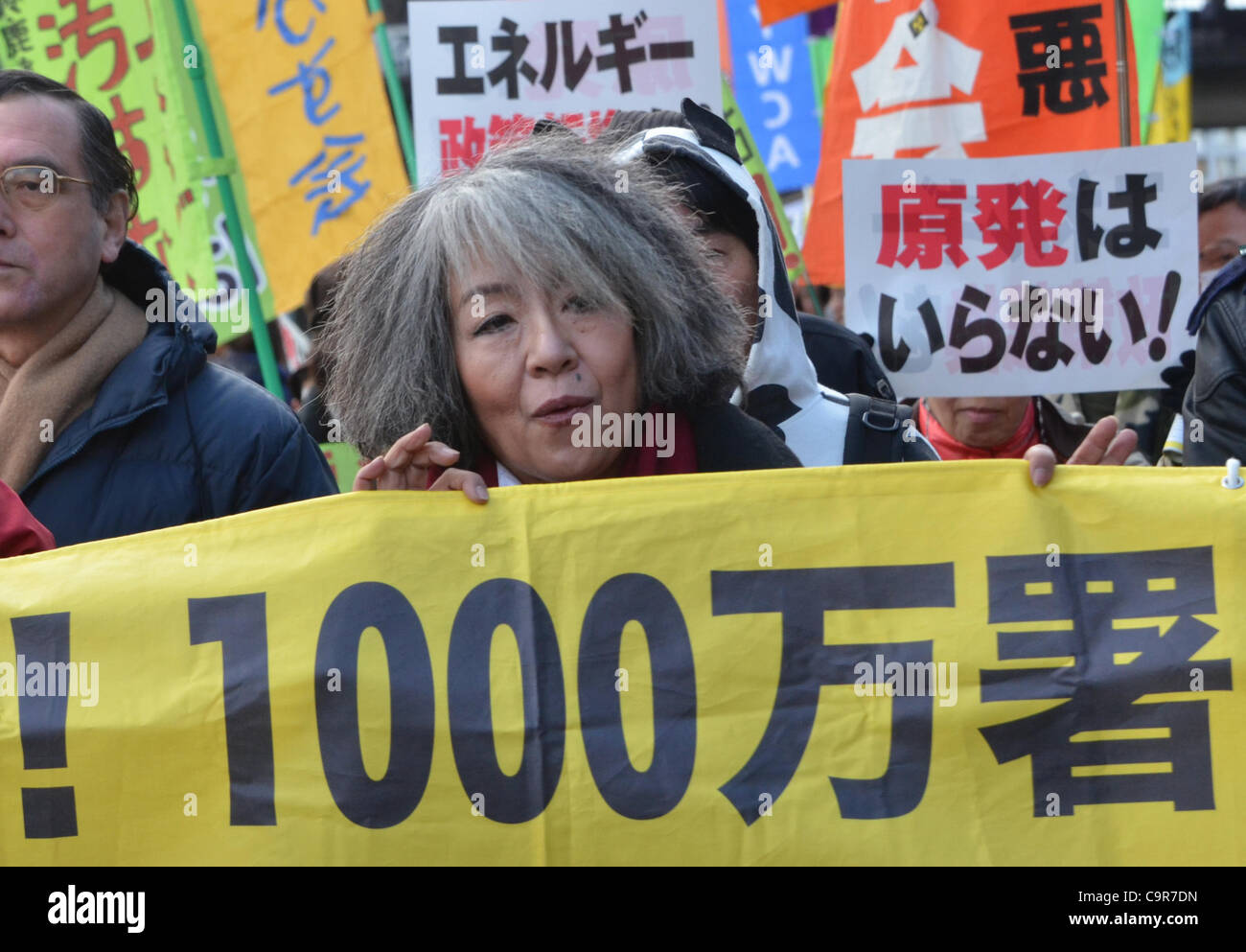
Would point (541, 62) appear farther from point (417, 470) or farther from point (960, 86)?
point (417, 470)

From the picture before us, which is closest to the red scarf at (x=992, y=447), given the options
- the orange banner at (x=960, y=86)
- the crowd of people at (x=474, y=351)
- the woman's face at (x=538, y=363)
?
the crowd of people at (x=474, y=351)

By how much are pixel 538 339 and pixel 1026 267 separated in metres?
2.32

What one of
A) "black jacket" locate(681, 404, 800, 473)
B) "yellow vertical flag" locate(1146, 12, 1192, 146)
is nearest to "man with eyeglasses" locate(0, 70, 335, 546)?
"black jacket" locate(681, 404, 800, 473)

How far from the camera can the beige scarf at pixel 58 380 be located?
2672 millimetres

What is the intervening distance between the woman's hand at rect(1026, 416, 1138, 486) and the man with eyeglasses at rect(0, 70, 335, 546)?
136 cm

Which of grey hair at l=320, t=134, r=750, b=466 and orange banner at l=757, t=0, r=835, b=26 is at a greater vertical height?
orange banner at l=757, t=0, r=835, b=26

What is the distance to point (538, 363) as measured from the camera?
2201 millimetres

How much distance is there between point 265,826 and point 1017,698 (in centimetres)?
107

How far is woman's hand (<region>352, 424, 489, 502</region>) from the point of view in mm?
2145

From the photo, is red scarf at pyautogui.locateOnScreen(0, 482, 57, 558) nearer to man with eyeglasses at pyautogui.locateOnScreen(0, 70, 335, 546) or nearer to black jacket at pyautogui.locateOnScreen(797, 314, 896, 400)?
man with eyeglasses at pyautogui.locateOnScreen(0, 70, 335, 546)

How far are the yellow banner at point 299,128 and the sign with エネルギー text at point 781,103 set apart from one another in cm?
298

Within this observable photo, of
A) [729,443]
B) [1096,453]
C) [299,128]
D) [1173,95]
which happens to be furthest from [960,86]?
[1173,95]

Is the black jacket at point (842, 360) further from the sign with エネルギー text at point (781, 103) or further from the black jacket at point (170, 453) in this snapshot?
the sign with エネルギー text at point (781, 103)
